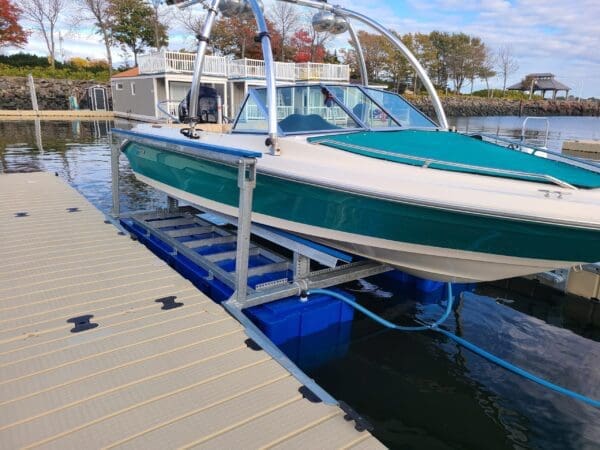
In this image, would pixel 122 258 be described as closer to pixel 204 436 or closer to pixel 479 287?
pixel 204 436

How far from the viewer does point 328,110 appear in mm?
4188

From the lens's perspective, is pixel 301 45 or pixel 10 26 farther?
pixel 301 45

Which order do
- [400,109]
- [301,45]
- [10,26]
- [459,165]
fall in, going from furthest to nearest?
[301,45]
[10,26]
[400,109]
[459,165]

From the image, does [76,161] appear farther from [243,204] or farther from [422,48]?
[422,48]

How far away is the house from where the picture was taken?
2331cm

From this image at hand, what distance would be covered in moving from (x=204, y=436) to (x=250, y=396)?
1.07 ft

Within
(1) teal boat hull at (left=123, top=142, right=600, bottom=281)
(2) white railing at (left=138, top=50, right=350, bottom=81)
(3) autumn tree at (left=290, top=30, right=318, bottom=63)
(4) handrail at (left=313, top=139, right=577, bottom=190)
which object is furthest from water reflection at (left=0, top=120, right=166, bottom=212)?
(3) autumn tree at (left=290, top=30, right=318, bottom=63)

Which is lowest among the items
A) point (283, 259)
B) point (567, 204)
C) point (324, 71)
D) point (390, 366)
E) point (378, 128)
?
point (390, 366)

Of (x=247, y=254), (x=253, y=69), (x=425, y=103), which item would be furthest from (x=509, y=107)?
(x=247, y=254)

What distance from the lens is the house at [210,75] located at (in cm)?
2331

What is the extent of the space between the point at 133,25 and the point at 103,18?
7.69 feet

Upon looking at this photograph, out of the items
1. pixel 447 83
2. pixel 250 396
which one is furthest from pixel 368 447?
pixel 447 83

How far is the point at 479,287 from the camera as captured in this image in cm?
505

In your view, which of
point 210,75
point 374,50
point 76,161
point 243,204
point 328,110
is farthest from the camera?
point 374,50
